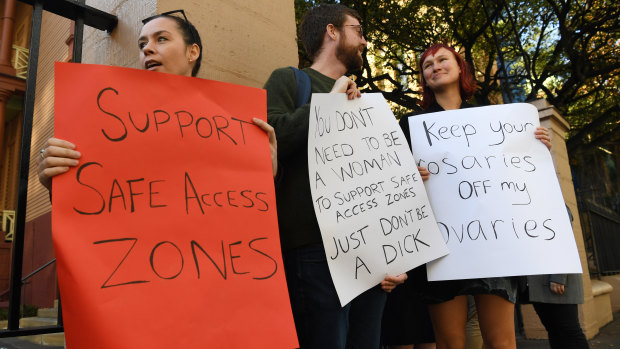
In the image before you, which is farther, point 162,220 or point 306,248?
point 306,248

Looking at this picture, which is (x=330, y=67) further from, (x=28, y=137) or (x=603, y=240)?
(x=603, y=240)

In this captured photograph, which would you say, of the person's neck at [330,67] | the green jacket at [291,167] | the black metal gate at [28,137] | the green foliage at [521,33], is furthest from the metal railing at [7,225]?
the green jacket at [291,167]

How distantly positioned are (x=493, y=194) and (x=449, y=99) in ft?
2.18

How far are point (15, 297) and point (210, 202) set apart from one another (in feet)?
3.09

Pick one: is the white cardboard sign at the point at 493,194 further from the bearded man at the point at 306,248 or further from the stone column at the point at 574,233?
the stone column at the point at 574,233

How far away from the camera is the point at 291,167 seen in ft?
6.14

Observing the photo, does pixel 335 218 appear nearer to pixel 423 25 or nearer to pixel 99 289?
pixel 99 289

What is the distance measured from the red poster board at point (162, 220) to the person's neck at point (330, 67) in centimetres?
77

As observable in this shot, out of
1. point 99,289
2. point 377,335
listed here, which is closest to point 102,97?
point 99,289

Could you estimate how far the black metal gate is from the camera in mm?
1701

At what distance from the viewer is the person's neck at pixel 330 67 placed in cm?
222

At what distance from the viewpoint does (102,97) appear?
135 centimetres

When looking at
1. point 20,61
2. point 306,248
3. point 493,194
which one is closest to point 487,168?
point 493,194

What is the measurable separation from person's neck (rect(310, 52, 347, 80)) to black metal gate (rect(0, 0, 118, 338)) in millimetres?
1122
